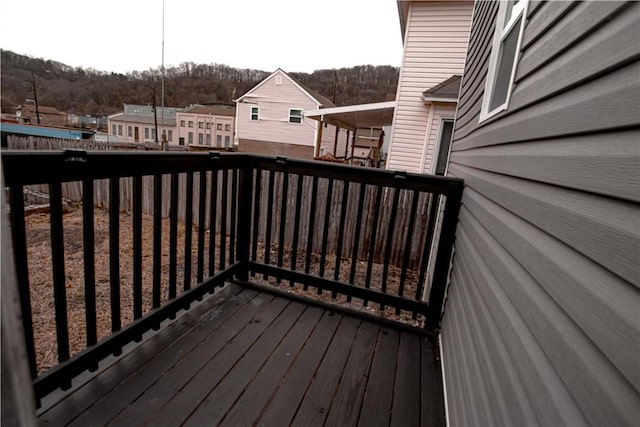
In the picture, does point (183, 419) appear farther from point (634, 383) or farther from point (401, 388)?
point (634, 383)

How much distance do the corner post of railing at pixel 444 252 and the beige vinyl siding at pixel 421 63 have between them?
4940mm

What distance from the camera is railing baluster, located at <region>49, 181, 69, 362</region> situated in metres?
1.33

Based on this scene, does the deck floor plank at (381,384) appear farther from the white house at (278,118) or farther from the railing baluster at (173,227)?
the white house at (278,118)

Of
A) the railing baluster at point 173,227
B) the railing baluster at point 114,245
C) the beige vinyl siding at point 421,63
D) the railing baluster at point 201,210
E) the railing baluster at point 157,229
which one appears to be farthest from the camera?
the beige vinyl siding at point 421,63

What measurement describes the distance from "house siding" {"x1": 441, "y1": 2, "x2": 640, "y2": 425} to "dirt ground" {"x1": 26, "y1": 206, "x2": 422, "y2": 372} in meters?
1.57

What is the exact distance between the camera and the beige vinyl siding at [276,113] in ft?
61.2

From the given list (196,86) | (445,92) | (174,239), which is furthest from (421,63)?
(196,86)

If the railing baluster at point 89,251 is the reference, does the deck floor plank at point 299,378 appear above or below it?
below

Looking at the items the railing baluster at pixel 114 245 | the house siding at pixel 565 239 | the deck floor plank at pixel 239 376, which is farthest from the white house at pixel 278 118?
the house siding at pixel 565 239

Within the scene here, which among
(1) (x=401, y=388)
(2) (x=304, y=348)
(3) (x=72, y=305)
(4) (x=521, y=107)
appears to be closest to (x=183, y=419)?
(2) (x=304, y=348)

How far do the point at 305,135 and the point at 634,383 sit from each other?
1898cm

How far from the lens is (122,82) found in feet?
68.5

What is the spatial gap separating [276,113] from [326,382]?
1867 centimetres

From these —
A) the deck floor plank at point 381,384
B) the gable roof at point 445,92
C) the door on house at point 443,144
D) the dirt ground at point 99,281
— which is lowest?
the dirt ground at point 99,281
